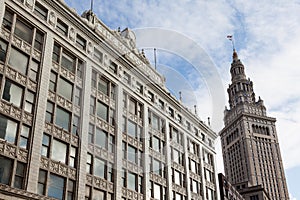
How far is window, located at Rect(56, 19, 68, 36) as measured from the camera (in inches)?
1533

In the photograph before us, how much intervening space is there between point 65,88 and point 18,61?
606 centimetres

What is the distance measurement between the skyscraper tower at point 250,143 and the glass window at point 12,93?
120 m

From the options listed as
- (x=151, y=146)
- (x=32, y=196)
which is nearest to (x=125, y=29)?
(x=151, y=146)

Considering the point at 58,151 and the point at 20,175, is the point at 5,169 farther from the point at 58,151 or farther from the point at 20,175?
the point at 58,151

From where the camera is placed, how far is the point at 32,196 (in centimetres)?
2862

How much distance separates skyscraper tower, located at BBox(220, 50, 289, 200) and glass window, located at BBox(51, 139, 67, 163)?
115 metres

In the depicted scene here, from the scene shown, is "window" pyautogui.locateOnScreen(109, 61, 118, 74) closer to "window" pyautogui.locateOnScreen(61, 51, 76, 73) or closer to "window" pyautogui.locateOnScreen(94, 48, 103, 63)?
"window" pyautogui.locateOnScreen(94, 48, 103, 63)

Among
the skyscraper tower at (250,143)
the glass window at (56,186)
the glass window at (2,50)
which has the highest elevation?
the skyscraper tower at (250,143)

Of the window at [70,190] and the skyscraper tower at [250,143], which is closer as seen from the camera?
the window at [70,190]

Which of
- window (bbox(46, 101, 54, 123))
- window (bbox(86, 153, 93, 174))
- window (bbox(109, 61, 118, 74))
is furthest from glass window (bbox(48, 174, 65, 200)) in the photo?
window (bbox(109, 61, 118, 74))

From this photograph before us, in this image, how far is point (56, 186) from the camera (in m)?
32.0

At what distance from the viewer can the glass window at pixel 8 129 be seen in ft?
94.3

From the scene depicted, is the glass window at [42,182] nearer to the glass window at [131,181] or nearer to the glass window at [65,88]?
the glass window at [65,88]

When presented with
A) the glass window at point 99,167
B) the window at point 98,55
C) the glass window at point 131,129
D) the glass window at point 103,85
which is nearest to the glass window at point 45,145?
the glass window at point 99,167
